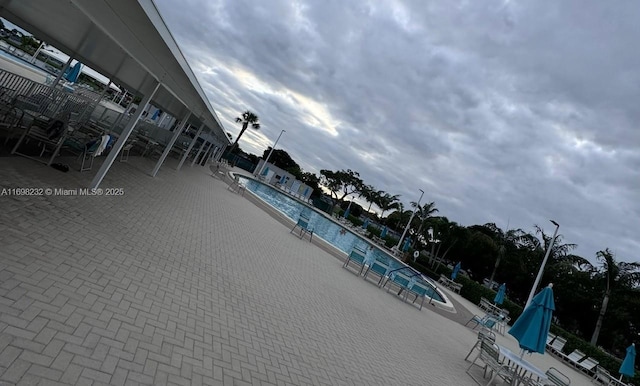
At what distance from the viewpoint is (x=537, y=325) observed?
7.33 metres

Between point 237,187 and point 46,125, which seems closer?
point 46,125

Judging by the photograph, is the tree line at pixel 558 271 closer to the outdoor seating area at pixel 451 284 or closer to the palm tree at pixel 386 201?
the outdoor seating area at pixel 451 284

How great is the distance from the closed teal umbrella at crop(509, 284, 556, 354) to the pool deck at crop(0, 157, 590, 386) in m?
1.53

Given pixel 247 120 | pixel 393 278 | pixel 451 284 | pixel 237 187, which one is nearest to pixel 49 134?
pixel 393 278

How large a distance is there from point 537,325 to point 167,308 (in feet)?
23.8

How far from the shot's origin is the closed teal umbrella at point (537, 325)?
23.8 ft

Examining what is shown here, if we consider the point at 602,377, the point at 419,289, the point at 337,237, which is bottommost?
the point at 337,237

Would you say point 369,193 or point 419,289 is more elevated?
point 369,193

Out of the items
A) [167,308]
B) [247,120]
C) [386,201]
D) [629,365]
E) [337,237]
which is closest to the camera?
[167,308]

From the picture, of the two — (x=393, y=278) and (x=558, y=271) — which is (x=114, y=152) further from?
(x=558, y=271)

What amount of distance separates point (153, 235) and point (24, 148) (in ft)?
15.5

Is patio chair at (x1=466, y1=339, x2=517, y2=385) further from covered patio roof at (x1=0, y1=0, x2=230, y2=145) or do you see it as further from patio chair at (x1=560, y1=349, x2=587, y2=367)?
patio chair at (x1=560, y1=349, x2=587, y2=367)

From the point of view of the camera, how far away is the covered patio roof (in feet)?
15.4

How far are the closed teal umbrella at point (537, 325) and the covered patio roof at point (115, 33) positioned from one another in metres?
8.73
